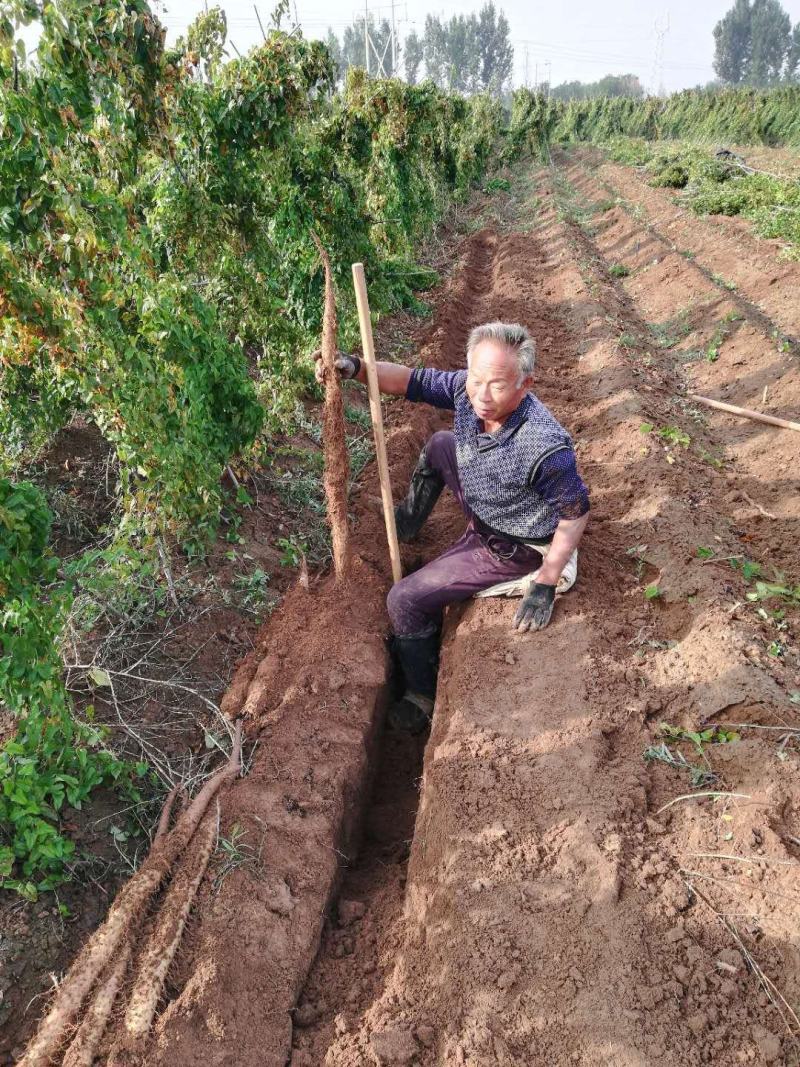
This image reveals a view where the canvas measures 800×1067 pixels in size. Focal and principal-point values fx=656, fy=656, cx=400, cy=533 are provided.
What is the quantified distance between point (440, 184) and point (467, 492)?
13247 millimetres

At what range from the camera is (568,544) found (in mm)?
3006

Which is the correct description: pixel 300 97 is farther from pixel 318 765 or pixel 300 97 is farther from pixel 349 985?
pixel 349 985

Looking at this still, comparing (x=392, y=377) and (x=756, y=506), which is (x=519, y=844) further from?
(x=756, y=506)

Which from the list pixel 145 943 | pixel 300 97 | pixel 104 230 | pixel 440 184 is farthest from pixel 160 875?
pixel 440 184

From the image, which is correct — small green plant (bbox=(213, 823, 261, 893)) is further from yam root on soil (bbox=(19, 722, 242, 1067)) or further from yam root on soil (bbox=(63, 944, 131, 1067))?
yam root on soil (bbox=(63, 944, 131, 1067))

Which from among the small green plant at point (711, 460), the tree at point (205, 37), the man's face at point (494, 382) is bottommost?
the small green plant at point (711, 460)

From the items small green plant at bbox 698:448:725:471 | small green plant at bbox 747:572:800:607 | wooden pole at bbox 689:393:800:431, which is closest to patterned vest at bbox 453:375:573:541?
small green plant at bbox 747:572:800:607

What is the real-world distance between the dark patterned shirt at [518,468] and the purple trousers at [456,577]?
11 centimetres

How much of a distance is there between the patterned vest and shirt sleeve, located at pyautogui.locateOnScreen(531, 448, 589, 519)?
30mm

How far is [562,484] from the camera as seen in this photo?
9.71ft

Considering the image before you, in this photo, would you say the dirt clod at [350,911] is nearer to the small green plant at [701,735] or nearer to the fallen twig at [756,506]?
the small green plant at [701,735]

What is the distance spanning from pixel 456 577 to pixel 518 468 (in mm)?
667

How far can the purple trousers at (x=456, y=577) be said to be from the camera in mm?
3332

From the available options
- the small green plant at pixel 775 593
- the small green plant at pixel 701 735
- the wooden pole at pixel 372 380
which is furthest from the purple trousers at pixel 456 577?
the small green plant at pixel 775 593
